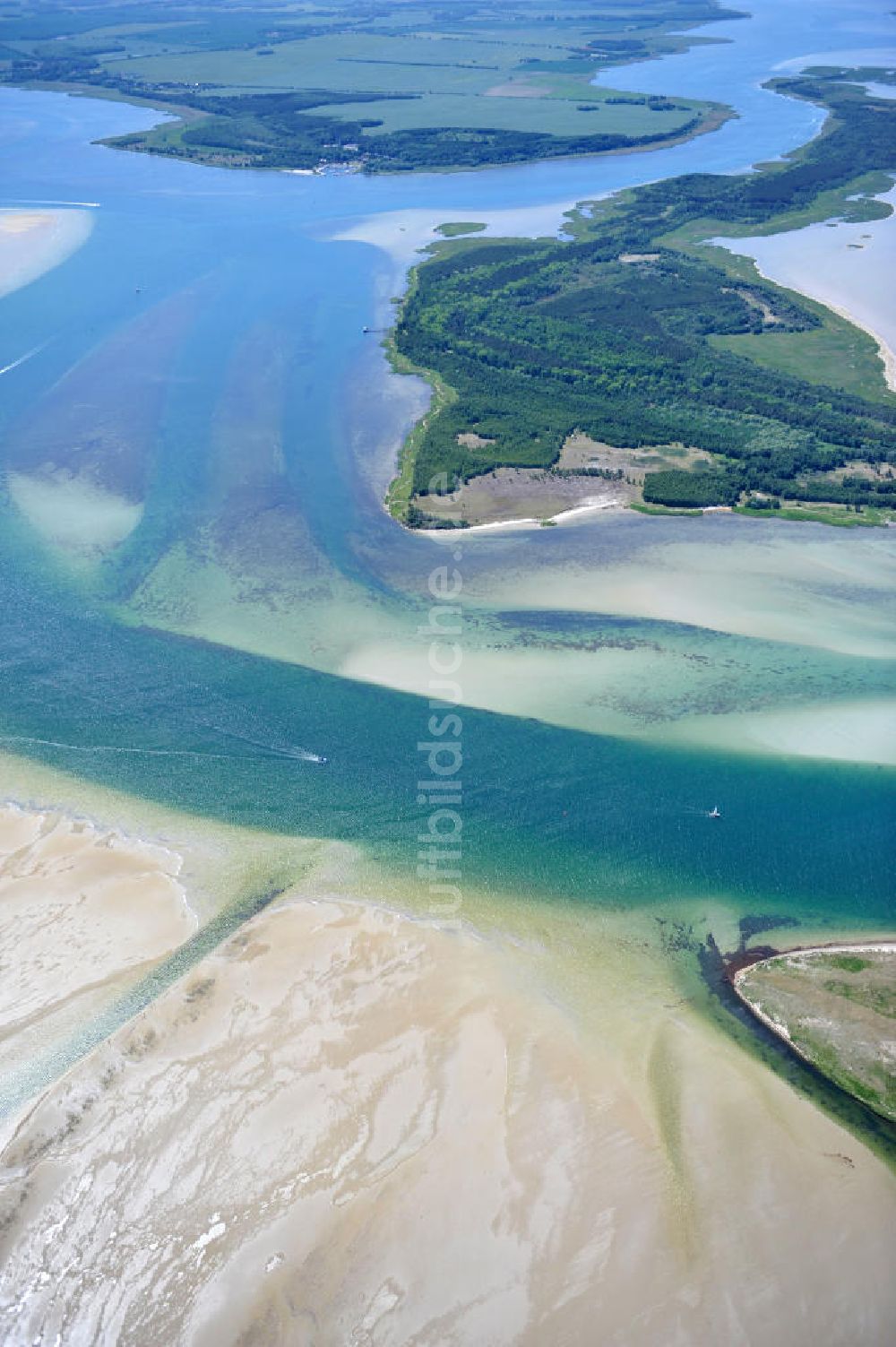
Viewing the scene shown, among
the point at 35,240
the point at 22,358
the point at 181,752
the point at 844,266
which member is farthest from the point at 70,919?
the point at 35,240

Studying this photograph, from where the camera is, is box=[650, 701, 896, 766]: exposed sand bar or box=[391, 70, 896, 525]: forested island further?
box=[391, 70, 896, 525]: forested island

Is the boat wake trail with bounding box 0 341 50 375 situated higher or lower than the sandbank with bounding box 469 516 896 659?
higher

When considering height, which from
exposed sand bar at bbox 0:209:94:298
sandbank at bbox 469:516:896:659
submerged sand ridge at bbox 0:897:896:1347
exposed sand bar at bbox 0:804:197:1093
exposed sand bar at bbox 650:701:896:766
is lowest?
submerged sand ridge at bbox 0:897:896:1347

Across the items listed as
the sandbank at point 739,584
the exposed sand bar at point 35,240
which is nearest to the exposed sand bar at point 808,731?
the sandbank at point 739,584

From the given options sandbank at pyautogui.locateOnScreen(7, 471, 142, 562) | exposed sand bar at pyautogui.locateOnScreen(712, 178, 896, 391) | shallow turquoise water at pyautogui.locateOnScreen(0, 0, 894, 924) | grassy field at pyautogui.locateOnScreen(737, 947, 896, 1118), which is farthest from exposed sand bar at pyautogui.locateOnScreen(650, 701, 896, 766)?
exposed sand bar at pyautogui.locateOnScreen(712, 178, 896, 391)

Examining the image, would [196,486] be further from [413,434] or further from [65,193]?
[65,193]

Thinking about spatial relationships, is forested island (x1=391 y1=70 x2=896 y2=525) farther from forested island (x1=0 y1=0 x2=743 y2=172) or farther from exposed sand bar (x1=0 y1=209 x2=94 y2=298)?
forested island (x1=0 y1=0 x2=743 y2=172)

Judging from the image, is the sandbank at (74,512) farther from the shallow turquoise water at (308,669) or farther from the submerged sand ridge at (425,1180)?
the submerged sand ridge at (425,1180)
